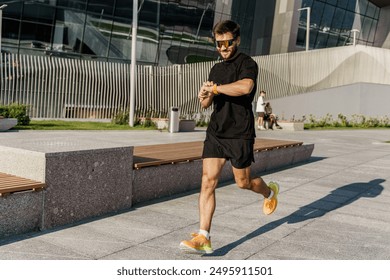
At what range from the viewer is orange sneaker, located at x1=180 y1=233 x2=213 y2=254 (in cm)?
421

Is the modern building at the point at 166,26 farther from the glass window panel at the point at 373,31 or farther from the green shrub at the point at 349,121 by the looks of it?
the green shrub at the point at 349,121

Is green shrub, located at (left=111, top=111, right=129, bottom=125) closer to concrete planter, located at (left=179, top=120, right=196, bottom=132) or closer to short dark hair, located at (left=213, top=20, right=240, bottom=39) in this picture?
concrete planter, located at (left=179, top=120, right=196, bottom=132)

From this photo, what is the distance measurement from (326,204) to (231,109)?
299cm

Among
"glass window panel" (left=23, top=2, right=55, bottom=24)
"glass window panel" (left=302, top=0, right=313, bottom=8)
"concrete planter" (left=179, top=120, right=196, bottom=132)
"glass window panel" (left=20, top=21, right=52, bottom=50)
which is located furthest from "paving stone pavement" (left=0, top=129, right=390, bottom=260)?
"glass window panel" (left=302, top=0, right=313, bottom=8)

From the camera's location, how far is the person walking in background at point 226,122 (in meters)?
4.32

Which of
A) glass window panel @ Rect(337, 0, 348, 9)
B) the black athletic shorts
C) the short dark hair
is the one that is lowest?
the black athletic shorts

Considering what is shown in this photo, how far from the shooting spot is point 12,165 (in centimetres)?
523

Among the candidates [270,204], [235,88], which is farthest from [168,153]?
[235,88]

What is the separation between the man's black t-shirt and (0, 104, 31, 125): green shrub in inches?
590

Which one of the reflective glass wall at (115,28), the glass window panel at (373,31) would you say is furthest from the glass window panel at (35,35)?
the glass window panel at (373,31)

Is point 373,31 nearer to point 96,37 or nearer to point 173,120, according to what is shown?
point 96,37

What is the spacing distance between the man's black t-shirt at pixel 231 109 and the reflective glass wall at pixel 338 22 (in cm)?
4119
